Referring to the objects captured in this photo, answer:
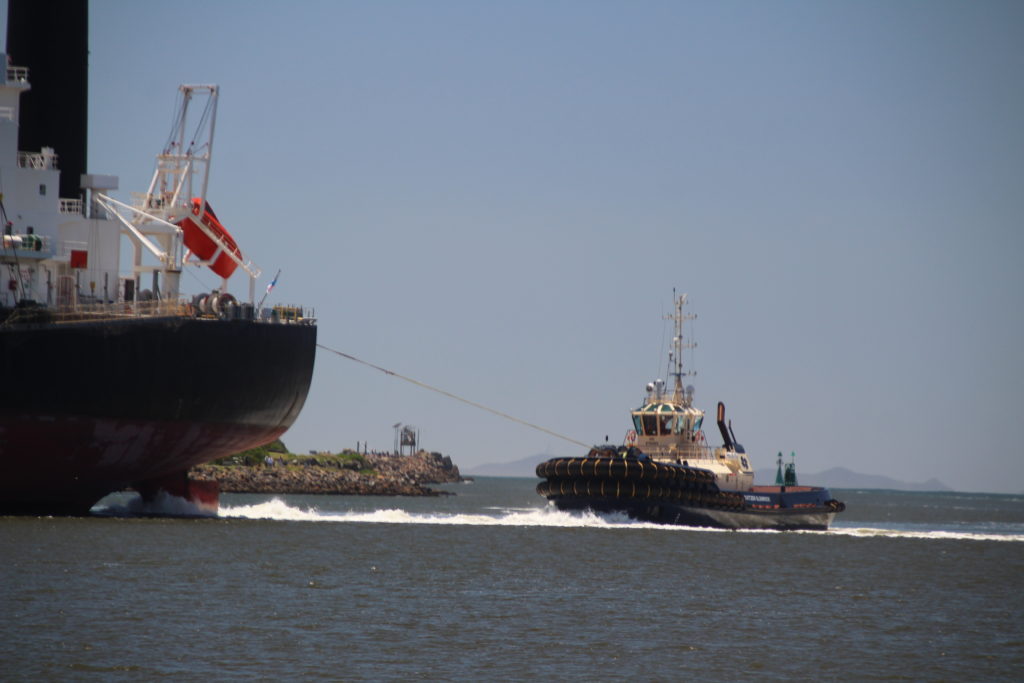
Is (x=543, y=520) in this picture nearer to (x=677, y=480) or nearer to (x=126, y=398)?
(x=677, y=480)

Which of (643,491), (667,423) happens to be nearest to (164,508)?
(643,491)

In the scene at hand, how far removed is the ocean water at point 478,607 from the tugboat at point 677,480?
3.13m

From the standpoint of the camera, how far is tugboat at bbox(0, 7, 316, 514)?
37.8m

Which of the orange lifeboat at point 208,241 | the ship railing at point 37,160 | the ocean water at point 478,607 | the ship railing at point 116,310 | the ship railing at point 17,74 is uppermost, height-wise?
the ship railing at point 17,74

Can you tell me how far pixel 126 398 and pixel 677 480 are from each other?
17981 millimetres

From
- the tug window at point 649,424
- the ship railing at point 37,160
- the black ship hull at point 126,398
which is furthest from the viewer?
the tug window at point 649,424

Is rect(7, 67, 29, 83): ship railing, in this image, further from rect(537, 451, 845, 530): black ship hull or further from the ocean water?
rect(537, 451, 845, 530): black ship hull

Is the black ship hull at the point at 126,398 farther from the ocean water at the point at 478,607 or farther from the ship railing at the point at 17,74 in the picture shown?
the ship railing at the point at 17,74

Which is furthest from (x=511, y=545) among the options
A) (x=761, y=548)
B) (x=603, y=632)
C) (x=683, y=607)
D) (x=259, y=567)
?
(x=603, y=632)

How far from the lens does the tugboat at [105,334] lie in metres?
37.8

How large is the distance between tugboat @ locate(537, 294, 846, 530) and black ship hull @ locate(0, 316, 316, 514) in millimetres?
10183

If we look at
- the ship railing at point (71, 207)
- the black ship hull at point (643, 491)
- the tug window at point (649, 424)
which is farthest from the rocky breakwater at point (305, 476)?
the black ship hull at point (643, 491)

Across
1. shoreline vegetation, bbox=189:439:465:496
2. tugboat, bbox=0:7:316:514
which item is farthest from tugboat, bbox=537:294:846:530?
shoreline vegetation, bbox=189:439:465:496

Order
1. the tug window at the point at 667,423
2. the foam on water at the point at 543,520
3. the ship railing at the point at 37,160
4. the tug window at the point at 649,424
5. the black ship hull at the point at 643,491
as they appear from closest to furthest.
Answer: the ship railing at the point at 37,160 → the black ship hull at the point at 643,491 → the foam on water at the point at 543,520 → the tug window at the point at 667,423 → the tug window at the point at 649,424
